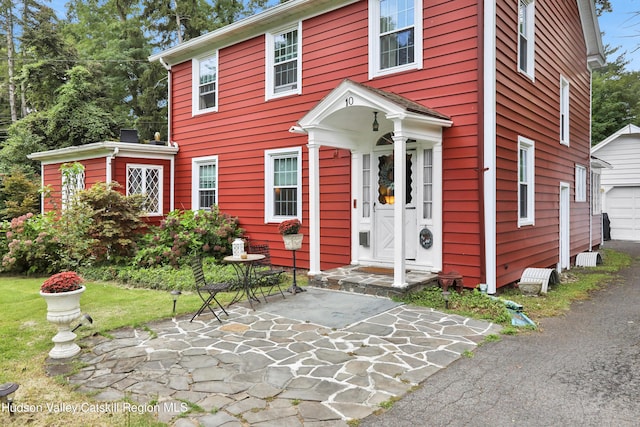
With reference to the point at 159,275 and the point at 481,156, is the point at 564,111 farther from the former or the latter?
the point at 159,275

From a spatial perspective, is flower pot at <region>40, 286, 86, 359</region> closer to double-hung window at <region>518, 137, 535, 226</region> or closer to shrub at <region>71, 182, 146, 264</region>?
shrub at <region>71, 182, 146, 264</region>

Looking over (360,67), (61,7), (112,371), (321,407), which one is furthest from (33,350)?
(61,7)

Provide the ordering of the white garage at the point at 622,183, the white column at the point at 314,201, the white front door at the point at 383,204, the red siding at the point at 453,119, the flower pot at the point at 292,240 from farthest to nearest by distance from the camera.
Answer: the white garage at the point at 622,183 → the white front door at the point at 383,204 → the white column at the point at 314,201 → the flower pot at the point at 292,240 → the red siding at the point at 453,119

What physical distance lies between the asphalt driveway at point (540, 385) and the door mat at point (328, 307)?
169 cm

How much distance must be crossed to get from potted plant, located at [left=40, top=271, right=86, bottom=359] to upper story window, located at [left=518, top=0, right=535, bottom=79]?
27.8 ft

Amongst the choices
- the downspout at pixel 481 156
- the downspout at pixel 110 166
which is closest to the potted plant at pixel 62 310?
the downspout at pixel 481 156

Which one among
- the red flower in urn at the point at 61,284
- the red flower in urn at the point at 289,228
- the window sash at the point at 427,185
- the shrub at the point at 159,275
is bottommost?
the shrub at the point at 159,275

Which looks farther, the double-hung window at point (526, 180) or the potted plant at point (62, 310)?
the double-hung window at point (526, 180)

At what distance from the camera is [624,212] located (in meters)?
18.0

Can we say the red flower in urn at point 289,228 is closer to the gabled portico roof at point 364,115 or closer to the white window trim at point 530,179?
the gabled portico roof at point 364,115

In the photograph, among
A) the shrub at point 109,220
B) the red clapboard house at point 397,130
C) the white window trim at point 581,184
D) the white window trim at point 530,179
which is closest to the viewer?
the red clapboard house at point 397,130

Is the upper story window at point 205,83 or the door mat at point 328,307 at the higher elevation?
the upper story window at point 205,83

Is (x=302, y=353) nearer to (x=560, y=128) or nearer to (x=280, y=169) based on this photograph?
(x=280, y=169)

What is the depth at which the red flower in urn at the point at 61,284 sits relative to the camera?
4340mm
